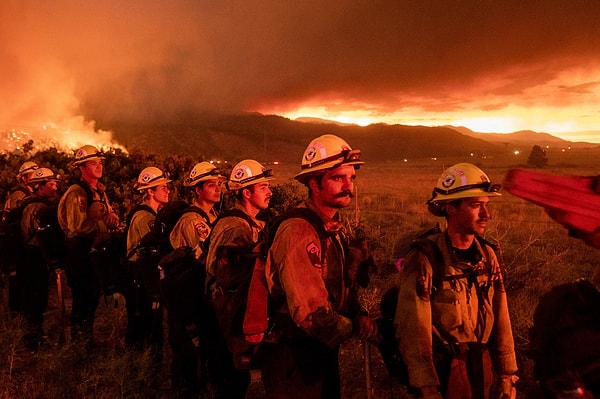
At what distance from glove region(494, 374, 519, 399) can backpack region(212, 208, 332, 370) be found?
156 cm

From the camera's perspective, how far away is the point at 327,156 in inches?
104

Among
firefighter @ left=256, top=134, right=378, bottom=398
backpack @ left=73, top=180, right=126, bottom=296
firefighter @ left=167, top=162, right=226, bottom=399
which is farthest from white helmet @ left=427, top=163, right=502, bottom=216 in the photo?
backpack @ left=73, top=180, right=126, bottom=296

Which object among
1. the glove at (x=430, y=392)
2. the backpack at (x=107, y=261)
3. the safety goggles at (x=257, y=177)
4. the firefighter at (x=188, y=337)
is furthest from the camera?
the backpack at (x=107, y=261)

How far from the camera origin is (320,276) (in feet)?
7.61

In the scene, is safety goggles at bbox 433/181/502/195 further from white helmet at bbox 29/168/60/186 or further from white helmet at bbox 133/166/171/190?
white helmet at bbox 29/168/60/186

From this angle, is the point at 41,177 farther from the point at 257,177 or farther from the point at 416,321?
the point at 416,321

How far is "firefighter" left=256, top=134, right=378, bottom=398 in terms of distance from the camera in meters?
2.26

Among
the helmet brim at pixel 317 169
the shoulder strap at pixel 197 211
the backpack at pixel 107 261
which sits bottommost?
the backpack at pixel 107 261

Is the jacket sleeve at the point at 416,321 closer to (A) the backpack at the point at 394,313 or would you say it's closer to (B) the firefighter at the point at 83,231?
(A) the backpack at the point at 394,313

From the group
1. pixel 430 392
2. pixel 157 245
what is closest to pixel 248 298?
pixel 430 392

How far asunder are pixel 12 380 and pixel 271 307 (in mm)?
3977

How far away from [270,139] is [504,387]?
5307 inches

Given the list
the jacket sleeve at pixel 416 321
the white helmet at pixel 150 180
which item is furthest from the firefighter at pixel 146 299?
the jacket sleeve at pixel 416 321

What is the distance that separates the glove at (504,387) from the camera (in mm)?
2689
